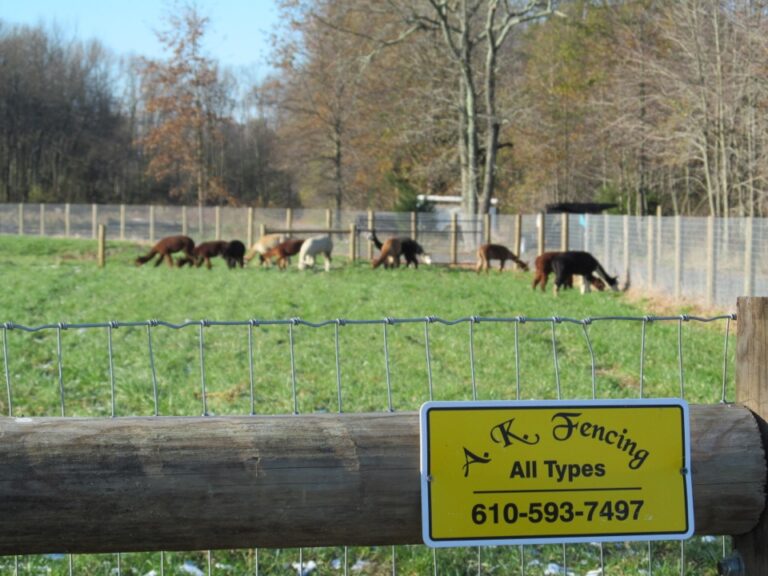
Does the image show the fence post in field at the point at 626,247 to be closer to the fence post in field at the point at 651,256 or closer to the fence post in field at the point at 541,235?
the fence post in field at the point at 651,256

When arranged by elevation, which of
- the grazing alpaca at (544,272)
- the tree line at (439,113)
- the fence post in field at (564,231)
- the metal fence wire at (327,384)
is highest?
the tree line at (439,113)

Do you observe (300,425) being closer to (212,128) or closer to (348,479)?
(348,479)

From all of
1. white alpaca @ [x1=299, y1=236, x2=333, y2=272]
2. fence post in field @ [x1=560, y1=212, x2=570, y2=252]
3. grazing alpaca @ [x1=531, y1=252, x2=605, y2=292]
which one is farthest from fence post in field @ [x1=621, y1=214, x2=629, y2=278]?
white alpaca @ [x1=299, y1=236, x2=333, y2=272]

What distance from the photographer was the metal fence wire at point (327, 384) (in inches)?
221

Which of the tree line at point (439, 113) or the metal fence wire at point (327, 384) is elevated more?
the tree line at point (439, 113)

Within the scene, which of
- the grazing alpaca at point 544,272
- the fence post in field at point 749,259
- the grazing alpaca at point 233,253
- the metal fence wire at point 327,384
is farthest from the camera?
the grazing alpaca at point 233,253

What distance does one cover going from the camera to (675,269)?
75.5 ft

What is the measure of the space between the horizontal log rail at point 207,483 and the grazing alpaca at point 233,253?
2825 centimetres

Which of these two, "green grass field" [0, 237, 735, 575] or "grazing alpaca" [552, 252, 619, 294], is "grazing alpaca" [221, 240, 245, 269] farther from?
"grazing alpaca" [552, 252, 619, 294]

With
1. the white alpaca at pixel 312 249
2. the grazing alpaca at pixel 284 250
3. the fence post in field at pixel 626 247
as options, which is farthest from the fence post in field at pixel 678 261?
the grazing alpaca at pixel 284 250

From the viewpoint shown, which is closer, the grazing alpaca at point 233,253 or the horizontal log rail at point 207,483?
the horizontal log rail at point 207,483

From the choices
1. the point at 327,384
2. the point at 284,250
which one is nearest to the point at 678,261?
the point at 284,250

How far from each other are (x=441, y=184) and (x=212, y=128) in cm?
1562

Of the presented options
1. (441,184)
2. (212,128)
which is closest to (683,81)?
(441,184)
